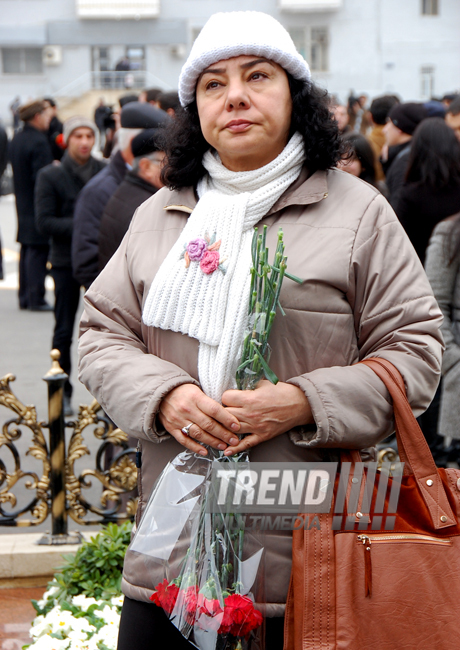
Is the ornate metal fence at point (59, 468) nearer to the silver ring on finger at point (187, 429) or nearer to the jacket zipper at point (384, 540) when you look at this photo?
the silver ring on finger at point (187, 429)

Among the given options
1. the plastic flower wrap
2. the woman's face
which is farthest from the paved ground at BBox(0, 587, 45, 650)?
the woman's face

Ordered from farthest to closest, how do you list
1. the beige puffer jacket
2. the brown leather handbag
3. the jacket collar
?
1. the jacket collar
2. the beige puffer jacket
3. the brown leather handbag

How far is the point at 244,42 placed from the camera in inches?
79.1

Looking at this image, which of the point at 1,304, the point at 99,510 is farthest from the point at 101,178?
the point at 1,304

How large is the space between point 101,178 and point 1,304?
5.69 meters

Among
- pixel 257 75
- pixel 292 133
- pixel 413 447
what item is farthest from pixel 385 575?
pixel 257 75

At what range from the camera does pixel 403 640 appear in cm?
179

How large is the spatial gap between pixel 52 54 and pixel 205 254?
140ft

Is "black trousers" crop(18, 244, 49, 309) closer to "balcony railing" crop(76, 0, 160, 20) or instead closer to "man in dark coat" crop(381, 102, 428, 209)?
"man in dark coat" crop(381, 102, 428, 209)

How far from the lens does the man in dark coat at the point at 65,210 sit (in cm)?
621

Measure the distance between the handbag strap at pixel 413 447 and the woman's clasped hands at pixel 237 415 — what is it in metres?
0.20

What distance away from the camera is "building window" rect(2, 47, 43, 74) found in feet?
143

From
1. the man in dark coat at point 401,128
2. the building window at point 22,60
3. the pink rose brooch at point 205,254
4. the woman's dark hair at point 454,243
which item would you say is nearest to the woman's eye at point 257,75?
the pink rose brooch at point 205,254

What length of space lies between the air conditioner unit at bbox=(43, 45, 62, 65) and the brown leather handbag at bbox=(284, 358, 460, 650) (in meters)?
43.0
